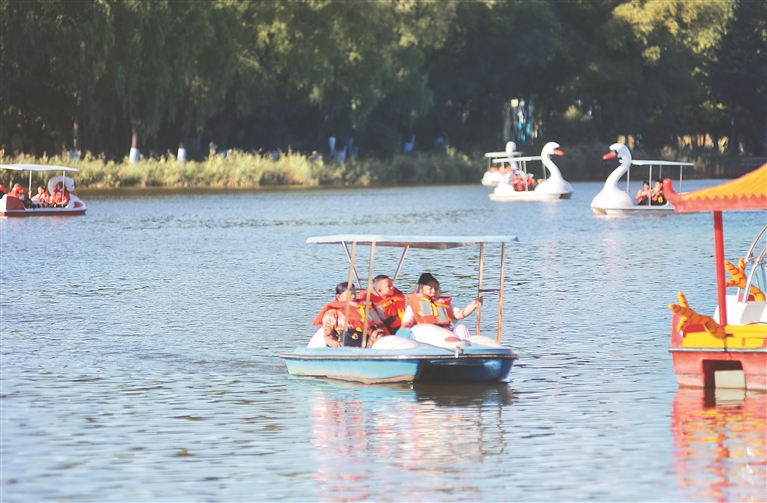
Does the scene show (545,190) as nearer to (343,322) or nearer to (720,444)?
(343,322)

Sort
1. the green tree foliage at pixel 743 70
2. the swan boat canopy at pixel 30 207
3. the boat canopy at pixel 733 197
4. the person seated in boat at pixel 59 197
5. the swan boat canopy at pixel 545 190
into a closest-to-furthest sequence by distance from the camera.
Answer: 1. the boat canopy at pixel 733 197
2. the swan boat canopy at pixel 30 207
3. the person seated in boat at pixel 59 197
4. the swan boat canopy at pixel 545 190
5. the green tree foliage at pixel 743 70

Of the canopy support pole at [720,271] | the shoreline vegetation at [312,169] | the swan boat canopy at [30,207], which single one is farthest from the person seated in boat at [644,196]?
the canopy support pole at [720,271]

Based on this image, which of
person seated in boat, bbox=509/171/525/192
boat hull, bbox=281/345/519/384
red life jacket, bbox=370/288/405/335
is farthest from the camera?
person seated in boat, bbox=509/171/525/192

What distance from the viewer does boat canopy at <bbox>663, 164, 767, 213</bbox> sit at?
13445 mm

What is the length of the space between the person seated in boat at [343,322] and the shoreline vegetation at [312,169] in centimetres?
4569

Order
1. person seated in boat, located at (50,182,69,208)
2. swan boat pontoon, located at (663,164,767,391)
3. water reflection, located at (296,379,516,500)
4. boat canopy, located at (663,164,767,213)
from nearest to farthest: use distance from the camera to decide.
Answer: water reflection, located at (296,379,516,500), boat canopy, located at (663,164,767,213), swan boat pontoon, located at (663,164,767,391), person seated in boat, located at (50,182,69,208)

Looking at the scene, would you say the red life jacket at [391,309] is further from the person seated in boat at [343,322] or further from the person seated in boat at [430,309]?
the person seated in boat at [430,309]

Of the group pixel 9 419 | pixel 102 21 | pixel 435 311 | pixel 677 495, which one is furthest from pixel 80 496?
pixel 102 21

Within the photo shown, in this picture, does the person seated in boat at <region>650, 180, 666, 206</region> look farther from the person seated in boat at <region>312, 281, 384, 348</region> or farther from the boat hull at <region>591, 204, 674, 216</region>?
the person seated in boat at <region>312, 281, 384, 348</region>

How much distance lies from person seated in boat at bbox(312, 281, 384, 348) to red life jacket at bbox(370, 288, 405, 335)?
10 centimetres

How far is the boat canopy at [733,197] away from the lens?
44.1ft

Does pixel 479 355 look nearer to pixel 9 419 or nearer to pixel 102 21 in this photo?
pixel 9 419

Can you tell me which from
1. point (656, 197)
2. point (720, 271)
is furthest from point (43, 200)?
point (720, 271)

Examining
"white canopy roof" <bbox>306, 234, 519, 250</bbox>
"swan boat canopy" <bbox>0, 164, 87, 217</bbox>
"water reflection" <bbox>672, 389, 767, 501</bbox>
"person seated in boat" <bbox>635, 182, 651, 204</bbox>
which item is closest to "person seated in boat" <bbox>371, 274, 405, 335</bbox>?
"white canopy roof" <bbox>306, 234, 519, 250</bbox>
